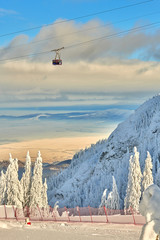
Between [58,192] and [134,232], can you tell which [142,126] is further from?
[134,232]

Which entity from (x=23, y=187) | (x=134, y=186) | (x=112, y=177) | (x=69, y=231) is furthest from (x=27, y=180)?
(x=112, y=177)

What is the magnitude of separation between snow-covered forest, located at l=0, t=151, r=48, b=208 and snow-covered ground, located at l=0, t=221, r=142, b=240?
25484 millimetres

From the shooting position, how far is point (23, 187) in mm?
62188

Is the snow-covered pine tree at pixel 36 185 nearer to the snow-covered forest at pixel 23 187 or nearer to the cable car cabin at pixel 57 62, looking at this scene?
the snow-covered forest at pixel 23 187

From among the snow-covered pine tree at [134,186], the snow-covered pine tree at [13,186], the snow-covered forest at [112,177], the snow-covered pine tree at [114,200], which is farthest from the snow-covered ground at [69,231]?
the snow-covered pine tree at [114,200]

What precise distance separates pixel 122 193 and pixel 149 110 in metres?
77.7

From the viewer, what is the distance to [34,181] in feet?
203

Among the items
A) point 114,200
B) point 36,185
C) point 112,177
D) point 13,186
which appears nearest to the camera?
point 13,186

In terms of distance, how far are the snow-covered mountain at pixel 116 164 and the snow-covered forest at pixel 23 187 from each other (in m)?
69.5

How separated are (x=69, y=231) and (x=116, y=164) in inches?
5809

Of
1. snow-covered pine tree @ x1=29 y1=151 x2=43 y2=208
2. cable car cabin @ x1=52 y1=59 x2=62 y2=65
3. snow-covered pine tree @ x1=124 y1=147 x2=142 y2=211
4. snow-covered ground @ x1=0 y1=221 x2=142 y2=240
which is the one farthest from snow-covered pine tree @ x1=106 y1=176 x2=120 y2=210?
snow-covered ground @ x1=0 y1=221 x2=142 y2=240

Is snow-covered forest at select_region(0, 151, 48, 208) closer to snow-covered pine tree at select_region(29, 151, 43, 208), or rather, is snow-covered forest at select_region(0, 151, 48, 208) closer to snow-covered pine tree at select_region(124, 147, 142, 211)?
snow-covered pine tree at select_region(29, 151, 43, 208)

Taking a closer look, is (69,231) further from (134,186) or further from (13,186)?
(134,186)

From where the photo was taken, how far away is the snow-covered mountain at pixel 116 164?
146875 millimetres
